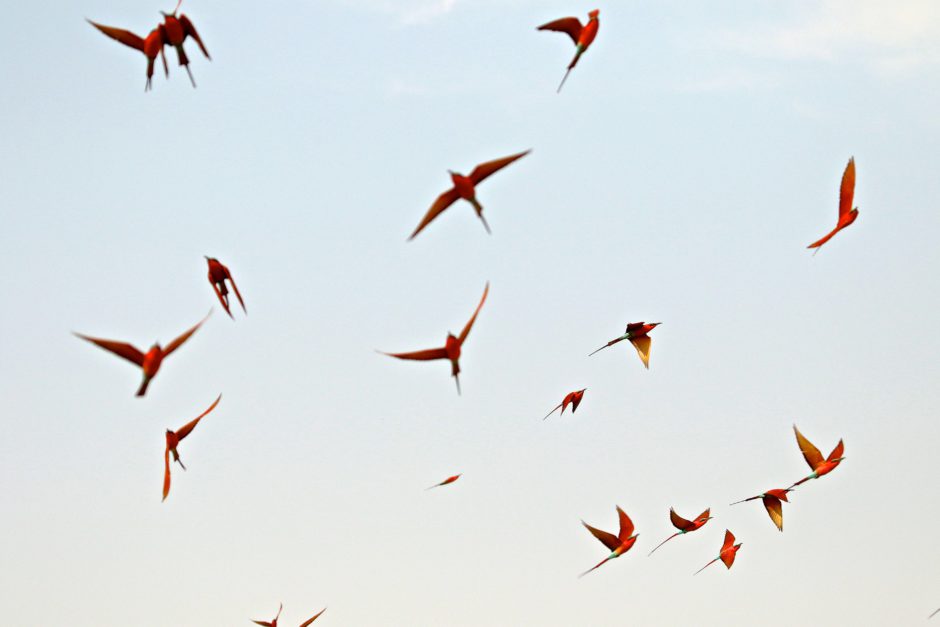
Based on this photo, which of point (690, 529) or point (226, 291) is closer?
point (226, 291)

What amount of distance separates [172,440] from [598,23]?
8.89m

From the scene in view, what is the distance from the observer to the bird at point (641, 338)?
18.1m

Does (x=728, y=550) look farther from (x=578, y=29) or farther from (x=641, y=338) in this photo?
(x=578, y=29)

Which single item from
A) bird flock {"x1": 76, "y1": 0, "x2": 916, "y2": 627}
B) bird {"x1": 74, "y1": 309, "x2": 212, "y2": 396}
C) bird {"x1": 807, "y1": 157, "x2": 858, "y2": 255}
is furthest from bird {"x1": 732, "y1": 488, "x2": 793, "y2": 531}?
bird {"x1": 74, "y1": 309, "x2": 212, "y2": 396}

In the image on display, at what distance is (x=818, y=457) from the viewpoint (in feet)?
61.4

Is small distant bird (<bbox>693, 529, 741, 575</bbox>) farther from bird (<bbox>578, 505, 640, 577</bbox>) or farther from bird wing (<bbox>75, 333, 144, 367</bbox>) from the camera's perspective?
bird wing (<bbox>75, 333, 144, 367</bbox>)

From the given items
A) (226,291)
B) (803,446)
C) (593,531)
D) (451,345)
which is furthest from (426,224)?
(803,446)

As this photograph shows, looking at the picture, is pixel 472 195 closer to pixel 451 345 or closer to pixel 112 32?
pixel 451 345

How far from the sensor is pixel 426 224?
482 inches

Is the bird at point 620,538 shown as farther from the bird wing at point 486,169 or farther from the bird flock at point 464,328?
the bird wing at point 486,169

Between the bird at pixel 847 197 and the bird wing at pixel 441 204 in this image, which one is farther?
the bird at pixel 847 197

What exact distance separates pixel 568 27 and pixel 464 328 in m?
4.58

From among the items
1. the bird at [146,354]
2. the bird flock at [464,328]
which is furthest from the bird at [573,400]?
the bird at [146,354]

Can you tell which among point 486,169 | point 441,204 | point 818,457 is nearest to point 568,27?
point 486,169
